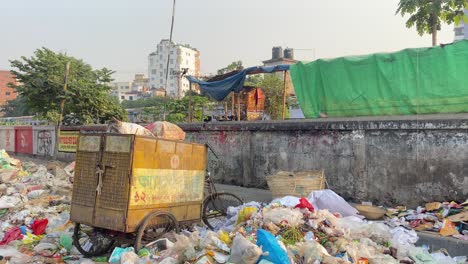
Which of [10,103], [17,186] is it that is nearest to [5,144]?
[17,186]

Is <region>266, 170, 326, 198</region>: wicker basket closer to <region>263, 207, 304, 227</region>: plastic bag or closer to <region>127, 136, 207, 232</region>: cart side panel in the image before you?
<region>127, 136, 207, 232</region>: cart side panel

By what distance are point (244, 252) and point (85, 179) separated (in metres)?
2.45

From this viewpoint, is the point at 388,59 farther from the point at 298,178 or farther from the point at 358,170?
the point at 298,178

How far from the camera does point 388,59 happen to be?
26.4 feet

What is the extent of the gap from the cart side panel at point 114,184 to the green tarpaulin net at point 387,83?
532 centimetres

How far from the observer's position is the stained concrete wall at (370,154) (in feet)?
21.2

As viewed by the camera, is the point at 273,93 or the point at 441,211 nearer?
the point at 441,211

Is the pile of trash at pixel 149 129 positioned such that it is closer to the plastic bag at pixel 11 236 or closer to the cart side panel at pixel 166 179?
the cart side panel at pixel 166 179

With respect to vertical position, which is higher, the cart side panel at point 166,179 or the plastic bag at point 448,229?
the cart side panel at point 166,179

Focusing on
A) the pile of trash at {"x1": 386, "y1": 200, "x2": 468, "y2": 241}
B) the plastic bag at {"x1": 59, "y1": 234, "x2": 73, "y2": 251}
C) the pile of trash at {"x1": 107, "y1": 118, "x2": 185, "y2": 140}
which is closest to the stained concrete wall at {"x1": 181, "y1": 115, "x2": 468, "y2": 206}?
the pile of trash at {"x1": 386, "y1": 200, "x2": 468, "y2": 241}

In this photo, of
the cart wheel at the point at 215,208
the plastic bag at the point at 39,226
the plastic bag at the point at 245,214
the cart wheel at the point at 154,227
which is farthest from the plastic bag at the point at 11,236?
the plastic bag at the point at 245,214

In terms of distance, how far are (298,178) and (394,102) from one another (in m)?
2.67

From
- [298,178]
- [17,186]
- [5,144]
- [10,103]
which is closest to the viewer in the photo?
[298,178]

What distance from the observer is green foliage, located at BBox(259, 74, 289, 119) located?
18467 mm
